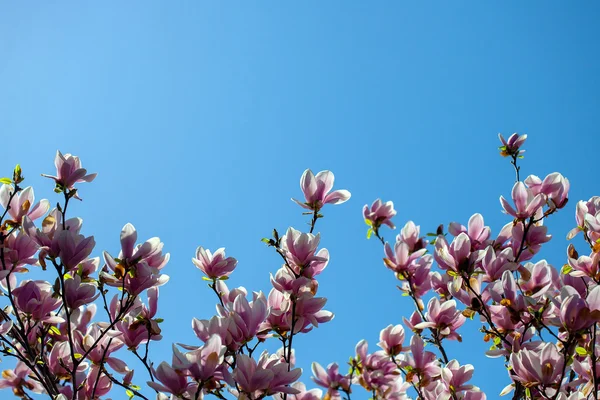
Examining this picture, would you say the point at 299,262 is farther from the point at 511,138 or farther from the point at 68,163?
the point at 511,138

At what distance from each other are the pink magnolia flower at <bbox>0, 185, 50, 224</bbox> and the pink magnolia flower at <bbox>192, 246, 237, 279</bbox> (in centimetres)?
76

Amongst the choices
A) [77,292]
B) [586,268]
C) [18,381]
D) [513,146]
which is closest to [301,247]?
[77,292]

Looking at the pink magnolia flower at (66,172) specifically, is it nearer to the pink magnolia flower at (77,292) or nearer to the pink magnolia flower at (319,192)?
the pink magnolia flower at (77,292)

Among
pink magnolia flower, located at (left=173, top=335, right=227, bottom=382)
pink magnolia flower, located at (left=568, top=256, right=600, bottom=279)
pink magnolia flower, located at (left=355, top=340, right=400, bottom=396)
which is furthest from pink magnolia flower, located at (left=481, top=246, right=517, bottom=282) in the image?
pink magnolia flower, located at (left=173, top=335, right=227, bottom=382)

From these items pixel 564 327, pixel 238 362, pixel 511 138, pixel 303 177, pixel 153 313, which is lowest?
pixel 238 362

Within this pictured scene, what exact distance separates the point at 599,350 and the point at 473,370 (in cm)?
56

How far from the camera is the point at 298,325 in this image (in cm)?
204

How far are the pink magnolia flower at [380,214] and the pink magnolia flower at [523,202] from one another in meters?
0.66

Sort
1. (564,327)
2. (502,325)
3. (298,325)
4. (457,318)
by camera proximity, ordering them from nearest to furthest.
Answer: (564,327), (298,325), (502,325), (457,318)

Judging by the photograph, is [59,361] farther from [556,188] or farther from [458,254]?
[556,188]

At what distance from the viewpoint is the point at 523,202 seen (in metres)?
2.63

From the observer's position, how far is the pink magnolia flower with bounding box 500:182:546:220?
2598mm

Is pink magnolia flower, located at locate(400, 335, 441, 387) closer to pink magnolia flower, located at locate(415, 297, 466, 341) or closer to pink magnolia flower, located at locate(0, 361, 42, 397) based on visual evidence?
pink magnolia flower, located at locate(415, 297, 466, 341)

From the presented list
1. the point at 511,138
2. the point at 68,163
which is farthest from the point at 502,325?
the point at 68,163
